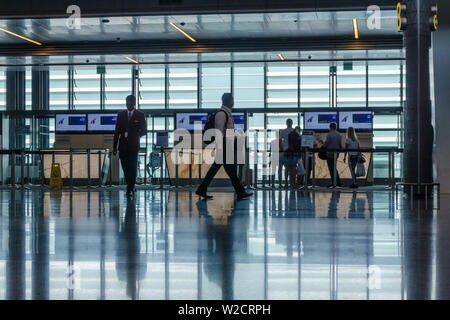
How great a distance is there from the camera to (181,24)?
17.0 metres

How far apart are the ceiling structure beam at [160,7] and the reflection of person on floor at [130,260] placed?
9.87 m

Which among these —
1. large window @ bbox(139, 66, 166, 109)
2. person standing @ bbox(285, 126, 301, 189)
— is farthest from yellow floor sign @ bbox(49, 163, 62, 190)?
large window @ bbox(139, 66, 166, 109)

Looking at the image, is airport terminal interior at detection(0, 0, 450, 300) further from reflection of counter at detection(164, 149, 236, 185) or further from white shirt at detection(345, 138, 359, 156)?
white shirt at detection(345, 138, 359, 156)

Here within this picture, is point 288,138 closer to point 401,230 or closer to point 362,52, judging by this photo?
point 362,52

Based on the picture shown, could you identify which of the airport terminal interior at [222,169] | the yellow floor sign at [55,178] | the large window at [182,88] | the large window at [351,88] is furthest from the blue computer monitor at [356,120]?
the yellow floor sign at [55,178]

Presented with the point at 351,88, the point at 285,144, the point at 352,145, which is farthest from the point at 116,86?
the point at 352,145

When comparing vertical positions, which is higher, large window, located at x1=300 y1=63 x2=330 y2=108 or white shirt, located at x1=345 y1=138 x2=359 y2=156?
large window, located at x1=300 y1=63 x2=330 y2=108

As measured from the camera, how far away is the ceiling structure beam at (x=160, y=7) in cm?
1534

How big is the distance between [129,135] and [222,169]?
344 inches

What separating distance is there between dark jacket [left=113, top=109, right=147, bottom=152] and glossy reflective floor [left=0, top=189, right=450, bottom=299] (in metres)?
5.01

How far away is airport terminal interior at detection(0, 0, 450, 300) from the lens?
389cm

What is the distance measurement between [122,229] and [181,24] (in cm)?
1134

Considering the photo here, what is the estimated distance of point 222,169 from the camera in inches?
842
